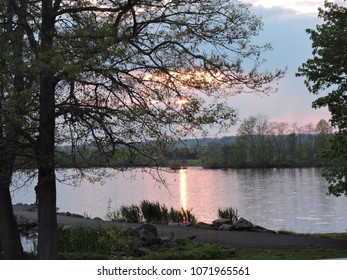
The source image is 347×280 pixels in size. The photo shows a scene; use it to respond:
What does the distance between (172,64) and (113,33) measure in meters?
1.82

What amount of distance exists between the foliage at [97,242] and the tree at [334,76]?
20.0 ft

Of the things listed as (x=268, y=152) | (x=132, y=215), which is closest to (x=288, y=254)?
(x=132, y=215)

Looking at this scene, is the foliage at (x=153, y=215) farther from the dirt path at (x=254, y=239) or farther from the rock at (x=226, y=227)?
the dirt path at (x=254, y=239)

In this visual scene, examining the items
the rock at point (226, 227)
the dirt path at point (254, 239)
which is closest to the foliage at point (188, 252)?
the dirt path at point (254, 239)

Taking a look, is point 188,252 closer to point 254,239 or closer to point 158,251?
point 158,251

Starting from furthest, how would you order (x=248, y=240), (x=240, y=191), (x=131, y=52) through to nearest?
(x=240, y=191)
(x=248, y=240)
(x=131, y=52)

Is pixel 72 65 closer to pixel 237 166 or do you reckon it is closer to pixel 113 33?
pixel 113 33

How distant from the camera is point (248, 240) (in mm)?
14852

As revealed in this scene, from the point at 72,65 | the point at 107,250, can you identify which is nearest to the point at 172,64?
the point at 72,65

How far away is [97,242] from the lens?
1273cm

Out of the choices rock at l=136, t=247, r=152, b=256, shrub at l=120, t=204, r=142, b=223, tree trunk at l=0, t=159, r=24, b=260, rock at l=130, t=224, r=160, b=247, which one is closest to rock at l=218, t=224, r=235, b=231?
rock at l=130, t=224, r=160, b=247

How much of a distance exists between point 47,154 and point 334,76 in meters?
8.73

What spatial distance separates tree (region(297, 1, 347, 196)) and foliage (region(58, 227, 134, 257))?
6100 mm

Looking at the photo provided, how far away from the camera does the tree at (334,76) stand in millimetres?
14391
